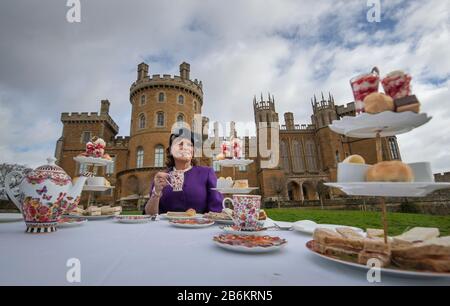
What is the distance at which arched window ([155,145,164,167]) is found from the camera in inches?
701

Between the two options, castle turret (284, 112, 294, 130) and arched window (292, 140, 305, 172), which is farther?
castle turret (284, 112, 294, 130)

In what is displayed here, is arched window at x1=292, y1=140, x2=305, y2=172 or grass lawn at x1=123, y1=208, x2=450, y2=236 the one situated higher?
arched window at x1=292, y1=140, x2=305, y2=172

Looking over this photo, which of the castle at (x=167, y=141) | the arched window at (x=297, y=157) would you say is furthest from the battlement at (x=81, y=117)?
the arched window at (x=297, y=157)

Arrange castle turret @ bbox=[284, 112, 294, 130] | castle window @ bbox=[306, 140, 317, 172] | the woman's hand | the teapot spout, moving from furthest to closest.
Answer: castle turret @ bbox=[284, 112, 294, 130]
castle window @ bbox=[306, 140, 317, 172]
the woman's hand
the teapot spout

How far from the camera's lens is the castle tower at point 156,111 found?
1816 centimetres

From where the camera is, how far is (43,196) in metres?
1.11

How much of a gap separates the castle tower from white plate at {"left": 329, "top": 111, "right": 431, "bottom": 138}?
17.8 m

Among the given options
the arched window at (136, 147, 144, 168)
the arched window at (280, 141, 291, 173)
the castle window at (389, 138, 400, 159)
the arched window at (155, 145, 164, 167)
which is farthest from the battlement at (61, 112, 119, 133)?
the castle window at (389, 138, 400, 159)

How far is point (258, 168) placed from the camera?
75.6ft

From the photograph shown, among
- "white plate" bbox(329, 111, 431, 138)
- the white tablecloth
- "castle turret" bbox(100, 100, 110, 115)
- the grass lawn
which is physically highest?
"castle turret" bbox(100, 100, 110, 115)

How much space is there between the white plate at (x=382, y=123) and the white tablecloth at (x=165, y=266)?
502 millimetres

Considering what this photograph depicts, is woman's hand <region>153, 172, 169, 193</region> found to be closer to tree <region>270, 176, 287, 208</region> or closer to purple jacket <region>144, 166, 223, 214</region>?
purple jacket <region>144, 166, 223, 214</region>
